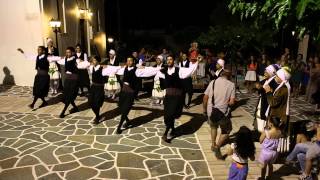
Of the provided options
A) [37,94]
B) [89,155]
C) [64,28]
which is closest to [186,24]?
[64,28]

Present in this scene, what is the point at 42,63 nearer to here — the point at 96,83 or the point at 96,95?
the point at 96,83

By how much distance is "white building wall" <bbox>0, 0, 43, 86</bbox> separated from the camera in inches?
587

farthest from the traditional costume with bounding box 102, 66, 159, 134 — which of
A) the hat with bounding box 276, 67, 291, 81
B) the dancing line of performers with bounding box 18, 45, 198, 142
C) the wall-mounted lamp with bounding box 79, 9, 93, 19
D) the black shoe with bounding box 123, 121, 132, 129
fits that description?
the wall-mounted lamp with bounding box 79, 9, 93, 19

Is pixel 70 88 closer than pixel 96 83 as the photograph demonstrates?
No

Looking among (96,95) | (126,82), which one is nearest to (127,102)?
(126,82)

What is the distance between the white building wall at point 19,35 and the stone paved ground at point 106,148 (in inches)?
174

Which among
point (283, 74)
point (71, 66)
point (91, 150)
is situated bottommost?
point (91, 150)

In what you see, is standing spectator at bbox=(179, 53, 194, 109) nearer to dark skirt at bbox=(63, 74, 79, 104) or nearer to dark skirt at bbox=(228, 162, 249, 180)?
dark skirt at bbox=(63, 74, 79, 104)

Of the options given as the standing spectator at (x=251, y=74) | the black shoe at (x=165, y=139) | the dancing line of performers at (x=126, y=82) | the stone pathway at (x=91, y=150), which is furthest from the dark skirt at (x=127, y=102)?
the standing spectator at (x=251, y=74)

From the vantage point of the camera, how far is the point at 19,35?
15.4 metres

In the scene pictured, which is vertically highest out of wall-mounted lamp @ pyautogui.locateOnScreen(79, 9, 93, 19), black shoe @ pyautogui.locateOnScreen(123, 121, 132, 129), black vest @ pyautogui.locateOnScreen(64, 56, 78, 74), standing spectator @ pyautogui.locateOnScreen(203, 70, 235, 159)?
wall-mounted lamp @ pyautogui.locateOnScreen(79, 9, 93, 19)

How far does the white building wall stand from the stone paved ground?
14.5 ft

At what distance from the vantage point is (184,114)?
436 inches

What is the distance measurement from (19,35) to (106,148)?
9752 mm
